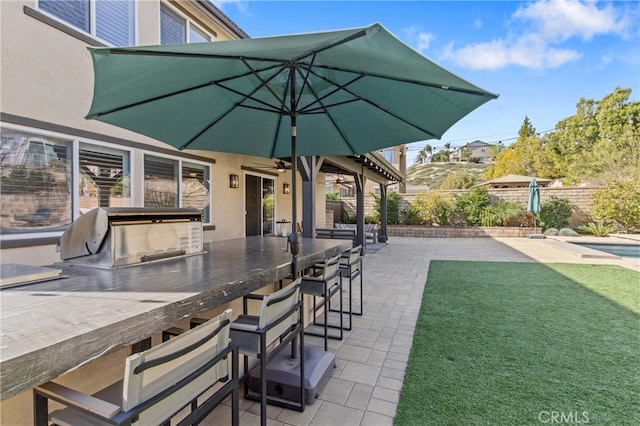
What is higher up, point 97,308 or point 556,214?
point 556,214

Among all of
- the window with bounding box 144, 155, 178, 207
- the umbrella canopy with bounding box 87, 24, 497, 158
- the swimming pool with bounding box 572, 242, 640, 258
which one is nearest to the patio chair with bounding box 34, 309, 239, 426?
the umbrella canopy with bounding box 87, 24, 497, 158

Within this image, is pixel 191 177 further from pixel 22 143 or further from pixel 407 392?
pixel 407 392

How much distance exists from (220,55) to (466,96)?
171 cm

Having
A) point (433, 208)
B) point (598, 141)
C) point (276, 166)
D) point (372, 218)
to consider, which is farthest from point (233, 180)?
point (598, 141)

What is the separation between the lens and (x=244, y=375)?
Result: 8.63 feet

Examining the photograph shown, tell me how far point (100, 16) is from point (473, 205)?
1503 cm

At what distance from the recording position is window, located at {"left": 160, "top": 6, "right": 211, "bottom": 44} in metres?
5.11

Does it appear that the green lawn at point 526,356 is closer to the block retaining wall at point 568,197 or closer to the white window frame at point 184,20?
the white window frame at point 184,20

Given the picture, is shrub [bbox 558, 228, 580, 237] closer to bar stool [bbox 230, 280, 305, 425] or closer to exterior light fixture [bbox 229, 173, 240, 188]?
exterior light fixture [bbox 229, 173, 240, 188]

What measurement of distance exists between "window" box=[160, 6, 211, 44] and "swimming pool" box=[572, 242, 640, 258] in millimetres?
13172

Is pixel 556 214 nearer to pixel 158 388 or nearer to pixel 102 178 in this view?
pixel 102 178

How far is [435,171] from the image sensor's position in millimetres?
65438

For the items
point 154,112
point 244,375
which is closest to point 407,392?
point 244,375

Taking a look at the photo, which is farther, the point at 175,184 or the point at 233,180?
the point at 233,180
